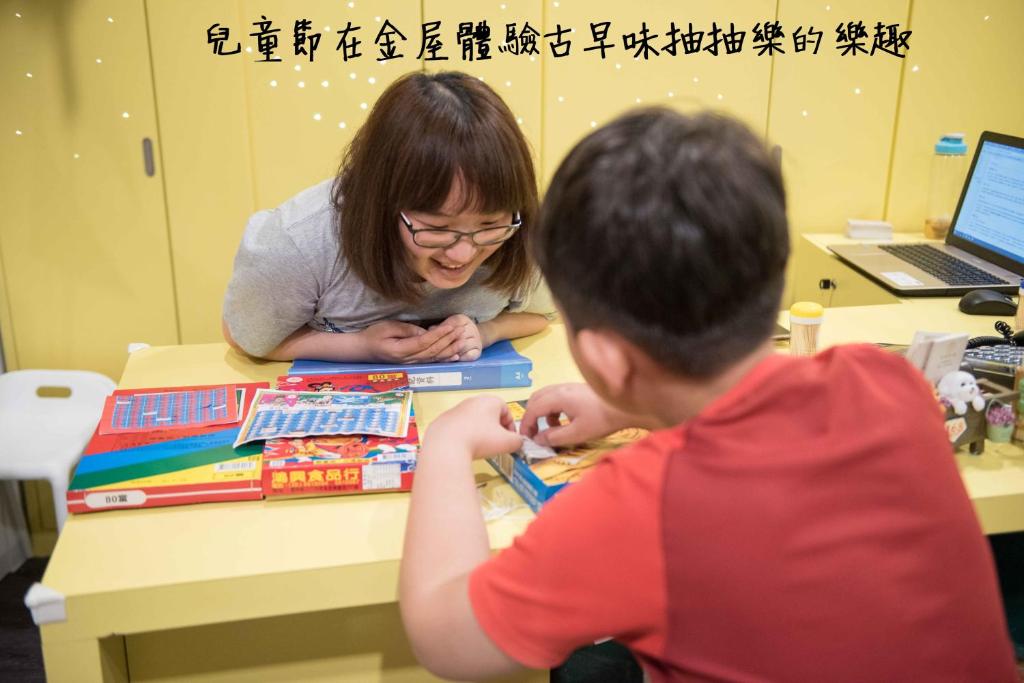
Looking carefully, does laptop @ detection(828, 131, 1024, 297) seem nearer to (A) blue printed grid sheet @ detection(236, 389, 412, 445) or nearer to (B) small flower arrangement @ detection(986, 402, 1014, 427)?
(B) small flower arrangement @ detection(986, 402, 1014, 427)

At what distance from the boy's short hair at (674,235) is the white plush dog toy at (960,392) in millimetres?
612

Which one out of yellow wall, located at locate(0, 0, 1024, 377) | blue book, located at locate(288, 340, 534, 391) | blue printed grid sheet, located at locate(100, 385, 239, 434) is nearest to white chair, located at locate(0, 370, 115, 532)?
yellow wall, located at locate(0, 0, 1024, 377)

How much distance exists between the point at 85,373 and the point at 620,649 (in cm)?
A: 146

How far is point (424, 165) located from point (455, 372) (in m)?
0.34

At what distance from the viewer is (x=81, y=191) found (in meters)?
2.29

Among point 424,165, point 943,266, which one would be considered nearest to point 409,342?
point 424,165

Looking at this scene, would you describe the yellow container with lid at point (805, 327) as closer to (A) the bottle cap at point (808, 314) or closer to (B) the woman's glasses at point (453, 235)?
(A) the bottle cap at point (808, 314)

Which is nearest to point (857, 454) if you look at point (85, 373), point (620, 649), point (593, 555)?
point (593, 555)

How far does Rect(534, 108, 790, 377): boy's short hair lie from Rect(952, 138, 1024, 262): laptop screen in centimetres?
162

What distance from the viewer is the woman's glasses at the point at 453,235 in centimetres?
144

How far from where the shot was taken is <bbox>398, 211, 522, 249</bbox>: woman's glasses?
4.72 feet

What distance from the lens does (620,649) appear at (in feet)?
6.32

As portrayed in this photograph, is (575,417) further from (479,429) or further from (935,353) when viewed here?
(935,353)

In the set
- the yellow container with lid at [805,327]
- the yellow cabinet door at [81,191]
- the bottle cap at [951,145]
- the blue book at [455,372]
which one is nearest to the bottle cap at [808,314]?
the yellow container with lid at [805,327]
